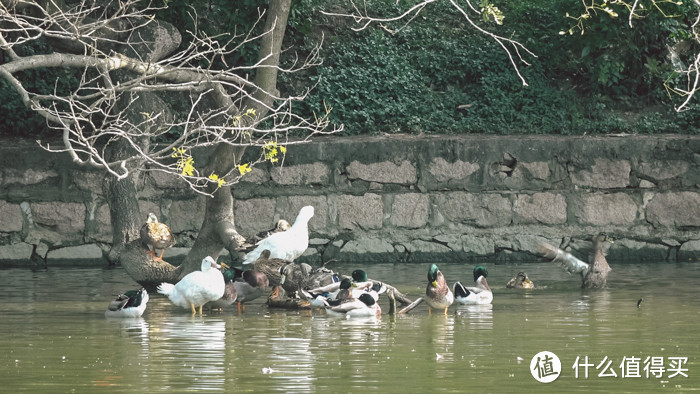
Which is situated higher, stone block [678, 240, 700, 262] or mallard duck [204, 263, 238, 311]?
stone block [678, 240, 700, 262]

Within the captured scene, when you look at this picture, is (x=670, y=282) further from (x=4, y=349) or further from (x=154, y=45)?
(x=4, y=349)

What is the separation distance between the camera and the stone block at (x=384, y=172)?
1694cm

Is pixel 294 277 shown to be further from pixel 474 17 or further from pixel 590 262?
pixel 474 17

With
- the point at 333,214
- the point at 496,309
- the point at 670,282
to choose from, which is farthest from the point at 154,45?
the point at 670,282

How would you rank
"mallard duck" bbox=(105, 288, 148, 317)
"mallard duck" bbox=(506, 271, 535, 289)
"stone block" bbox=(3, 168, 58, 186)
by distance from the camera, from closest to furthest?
1. "mallard duck" bbox=(105, 288, 148, 317)
2. "mallard duck" bbox=(506, 271, 535, 289)
3. "stone block" bbox=(3, 168, 58, 186)

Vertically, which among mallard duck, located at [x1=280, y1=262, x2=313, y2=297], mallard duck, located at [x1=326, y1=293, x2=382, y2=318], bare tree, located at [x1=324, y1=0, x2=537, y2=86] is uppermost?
bare tree, located at [x1=324, y1=0, x2=537, y2=86]

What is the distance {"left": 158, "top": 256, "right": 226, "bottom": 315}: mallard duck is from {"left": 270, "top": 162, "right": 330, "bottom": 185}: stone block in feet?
14.9

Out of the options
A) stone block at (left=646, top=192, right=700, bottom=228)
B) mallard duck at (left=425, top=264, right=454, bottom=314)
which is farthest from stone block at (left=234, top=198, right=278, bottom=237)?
mallard duck at (left=425, top=264, right=454, bottom=314)

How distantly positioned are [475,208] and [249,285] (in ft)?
16.0

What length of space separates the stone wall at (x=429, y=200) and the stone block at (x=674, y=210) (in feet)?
0.04

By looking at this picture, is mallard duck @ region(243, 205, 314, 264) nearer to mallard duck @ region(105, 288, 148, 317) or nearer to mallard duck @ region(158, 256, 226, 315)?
mallard duck @ region(158, 256, 226, 315)

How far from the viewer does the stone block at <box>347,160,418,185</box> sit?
55.6 feet

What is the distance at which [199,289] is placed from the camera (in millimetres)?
12188

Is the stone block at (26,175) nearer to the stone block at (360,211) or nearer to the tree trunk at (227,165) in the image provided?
the tree trunk at (227,165)
